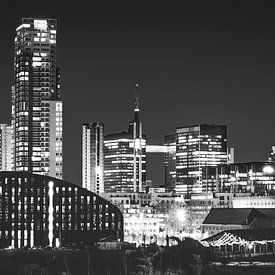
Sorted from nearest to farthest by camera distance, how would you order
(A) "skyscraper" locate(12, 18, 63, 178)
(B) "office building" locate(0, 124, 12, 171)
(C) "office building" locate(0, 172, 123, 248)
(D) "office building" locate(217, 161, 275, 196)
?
1. (C) "office building" locate(0, 172, 123, 248)
2. (A) "skyscraper" locate(12, 18, 63, 178)
3. (D) "office building" locate(217, 161, 275, 196)
4. (B) "office building" locate(0, 124, 12, 171)

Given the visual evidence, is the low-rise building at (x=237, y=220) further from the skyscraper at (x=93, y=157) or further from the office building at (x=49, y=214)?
the skyscraper at (x=93, y=157)

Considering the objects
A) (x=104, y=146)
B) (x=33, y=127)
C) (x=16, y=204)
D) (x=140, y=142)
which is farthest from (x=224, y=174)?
(x=16, y=204)

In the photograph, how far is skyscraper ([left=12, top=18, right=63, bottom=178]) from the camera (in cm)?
11488

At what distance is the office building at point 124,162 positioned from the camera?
511 ft

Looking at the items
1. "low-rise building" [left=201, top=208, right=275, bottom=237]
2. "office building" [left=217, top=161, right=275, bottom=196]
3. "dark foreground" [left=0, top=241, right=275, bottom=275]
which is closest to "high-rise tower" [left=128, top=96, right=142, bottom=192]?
"office building" [left=217, top=161, right=275, bottom=196]

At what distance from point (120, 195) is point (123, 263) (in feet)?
205

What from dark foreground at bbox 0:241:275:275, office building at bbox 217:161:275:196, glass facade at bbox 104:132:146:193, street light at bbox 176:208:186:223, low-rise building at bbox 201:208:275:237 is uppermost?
glass facade at bbox 104:132:146:193

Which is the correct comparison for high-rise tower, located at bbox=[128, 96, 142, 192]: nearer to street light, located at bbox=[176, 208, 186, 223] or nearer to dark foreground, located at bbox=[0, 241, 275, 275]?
street light, located at bbox=[176, 208, 186, 223]

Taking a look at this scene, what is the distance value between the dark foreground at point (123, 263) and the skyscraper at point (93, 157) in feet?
289

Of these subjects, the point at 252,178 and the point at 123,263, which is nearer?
the point at 123,263

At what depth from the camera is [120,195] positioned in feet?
418

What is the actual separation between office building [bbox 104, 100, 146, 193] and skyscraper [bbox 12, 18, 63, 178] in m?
37.6

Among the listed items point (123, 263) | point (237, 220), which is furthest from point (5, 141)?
point (123, 263)

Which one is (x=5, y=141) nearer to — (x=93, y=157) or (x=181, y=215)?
Answer: (x=93, y=157)
